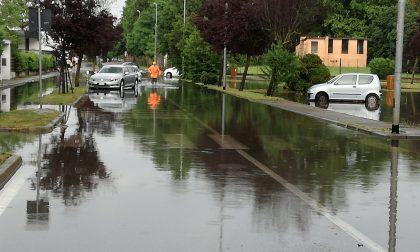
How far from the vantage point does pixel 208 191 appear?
10289 mm

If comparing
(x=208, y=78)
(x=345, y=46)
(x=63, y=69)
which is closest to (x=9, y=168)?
(x=63, y=69)

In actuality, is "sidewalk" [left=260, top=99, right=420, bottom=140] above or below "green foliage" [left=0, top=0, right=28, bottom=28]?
below

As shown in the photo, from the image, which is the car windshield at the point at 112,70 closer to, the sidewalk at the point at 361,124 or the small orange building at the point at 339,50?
the sidewalk at the point at 361,124

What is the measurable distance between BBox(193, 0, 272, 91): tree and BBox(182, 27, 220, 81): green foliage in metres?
9.09

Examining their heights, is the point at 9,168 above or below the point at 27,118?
below

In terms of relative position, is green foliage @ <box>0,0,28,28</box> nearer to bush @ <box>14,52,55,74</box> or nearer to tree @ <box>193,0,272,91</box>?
bush @ <box>14,52,55,74</box>

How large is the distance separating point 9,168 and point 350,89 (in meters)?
26.1

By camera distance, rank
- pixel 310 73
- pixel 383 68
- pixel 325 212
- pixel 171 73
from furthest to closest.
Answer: pixel 171 73, pixel 383 68, pixel 310 73, pixel 325 212

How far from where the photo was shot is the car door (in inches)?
1391

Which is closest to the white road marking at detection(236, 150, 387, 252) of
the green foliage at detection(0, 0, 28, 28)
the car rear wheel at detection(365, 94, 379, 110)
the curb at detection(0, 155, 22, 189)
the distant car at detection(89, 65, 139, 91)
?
the curb at detection(0, 155, 22, 189)

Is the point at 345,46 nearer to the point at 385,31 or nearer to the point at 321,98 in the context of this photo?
the point at 385,31

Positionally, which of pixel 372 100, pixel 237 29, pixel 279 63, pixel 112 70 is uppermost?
pixel 237 29

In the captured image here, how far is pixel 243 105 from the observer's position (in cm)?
3084

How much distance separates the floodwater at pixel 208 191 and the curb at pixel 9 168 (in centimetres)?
15
